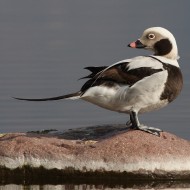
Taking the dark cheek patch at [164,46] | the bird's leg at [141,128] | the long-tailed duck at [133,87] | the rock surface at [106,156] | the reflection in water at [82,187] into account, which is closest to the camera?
the reflection in water at [82,187]

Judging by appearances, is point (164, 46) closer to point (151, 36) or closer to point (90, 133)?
point (151, 36)

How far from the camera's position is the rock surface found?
11555 millimetres

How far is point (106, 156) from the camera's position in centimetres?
1157

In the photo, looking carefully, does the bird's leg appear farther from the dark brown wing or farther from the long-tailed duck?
the dark brown wing

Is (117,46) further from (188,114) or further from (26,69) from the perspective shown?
(188,114)

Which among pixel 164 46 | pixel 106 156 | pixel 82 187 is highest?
pixel 164 46

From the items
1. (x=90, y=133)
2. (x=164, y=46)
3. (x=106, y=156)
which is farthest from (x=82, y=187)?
(x=164, y=46)

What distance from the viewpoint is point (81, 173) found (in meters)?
11.6

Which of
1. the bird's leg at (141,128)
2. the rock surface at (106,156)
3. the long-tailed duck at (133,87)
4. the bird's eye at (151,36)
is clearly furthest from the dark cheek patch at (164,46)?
the rock surface at (106,156)

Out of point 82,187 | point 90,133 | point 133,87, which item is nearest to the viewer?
point 82,187

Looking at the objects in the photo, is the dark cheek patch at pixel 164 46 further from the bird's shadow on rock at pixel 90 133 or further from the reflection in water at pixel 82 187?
the reflection in water at pixel 82 187

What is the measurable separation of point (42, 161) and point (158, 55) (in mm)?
1868

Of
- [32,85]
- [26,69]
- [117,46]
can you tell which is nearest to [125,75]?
[32,85]

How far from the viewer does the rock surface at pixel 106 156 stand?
37.9 ft
